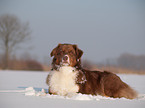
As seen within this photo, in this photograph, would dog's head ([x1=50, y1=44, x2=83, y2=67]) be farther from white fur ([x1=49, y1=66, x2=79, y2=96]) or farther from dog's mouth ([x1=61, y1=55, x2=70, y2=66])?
white fur ([x1=49, y1=66, x2=79, y2=96])

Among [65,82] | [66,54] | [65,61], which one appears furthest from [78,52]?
[65,82]

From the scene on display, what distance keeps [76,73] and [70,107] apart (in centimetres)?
196

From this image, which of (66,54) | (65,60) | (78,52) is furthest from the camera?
(78,52)

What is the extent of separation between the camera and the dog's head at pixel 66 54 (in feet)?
23.3

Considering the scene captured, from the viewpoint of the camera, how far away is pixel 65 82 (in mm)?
7453

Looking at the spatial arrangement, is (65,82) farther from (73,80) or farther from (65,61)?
(65,61)

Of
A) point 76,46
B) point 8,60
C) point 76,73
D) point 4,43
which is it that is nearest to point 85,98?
point 76,73

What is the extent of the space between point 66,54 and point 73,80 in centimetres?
100

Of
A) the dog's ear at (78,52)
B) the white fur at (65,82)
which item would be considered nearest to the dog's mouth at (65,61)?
the white fur at (65,82)

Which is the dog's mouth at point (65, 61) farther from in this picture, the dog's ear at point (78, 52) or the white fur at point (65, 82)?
the dog's ear at point (78, 52)

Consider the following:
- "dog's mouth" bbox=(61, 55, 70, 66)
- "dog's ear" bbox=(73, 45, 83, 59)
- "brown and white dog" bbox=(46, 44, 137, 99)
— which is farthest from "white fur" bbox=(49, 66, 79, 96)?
"dog's ear" bbox=(73, 45, 83, 59)

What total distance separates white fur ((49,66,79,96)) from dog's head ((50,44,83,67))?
0.29 m

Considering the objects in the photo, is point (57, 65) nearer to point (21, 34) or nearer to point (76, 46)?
point (76, 46)

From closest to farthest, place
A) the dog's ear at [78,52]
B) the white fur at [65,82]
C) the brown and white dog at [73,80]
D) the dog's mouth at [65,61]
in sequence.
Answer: the dog's mouth at [65,61], the brown and white dog at [73,80], the white fur at [65,82], the dog's ear at [78,52]
